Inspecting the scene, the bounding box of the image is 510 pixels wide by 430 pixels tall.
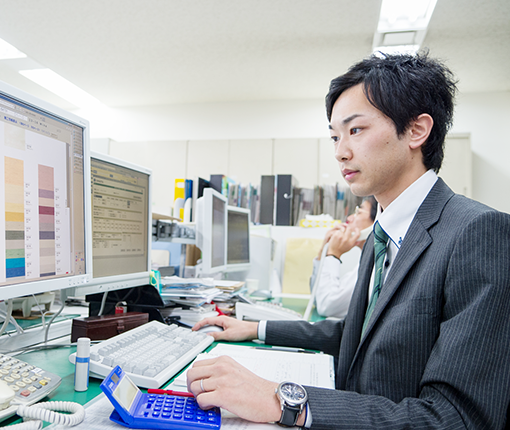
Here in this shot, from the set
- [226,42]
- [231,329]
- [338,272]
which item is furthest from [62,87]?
[231,329]

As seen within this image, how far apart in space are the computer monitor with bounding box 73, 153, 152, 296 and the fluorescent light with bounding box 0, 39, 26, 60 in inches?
159

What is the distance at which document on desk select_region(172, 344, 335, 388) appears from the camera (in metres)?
0.77

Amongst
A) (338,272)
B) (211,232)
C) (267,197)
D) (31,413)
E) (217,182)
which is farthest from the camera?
(267,197)

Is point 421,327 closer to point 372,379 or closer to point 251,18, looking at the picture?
point 372,379

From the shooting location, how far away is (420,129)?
2.89 feet

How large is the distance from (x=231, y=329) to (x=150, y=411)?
57 centimetres

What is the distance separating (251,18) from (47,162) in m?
3.18

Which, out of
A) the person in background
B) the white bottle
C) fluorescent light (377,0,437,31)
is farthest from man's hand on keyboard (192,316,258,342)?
fluorescent light (377,0,437,31)

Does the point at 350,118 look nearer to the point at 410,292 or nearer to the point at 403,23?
the point at 410,292

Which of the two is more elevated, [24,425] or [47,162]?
[47,162]

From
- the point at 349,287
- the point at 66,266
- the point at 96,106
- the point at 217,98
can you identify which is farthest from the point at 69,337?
the point at 96,106

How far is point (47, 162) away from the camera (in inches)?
28.5

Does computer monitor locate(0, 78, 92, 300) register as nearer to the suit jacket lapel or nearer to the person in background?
the suit jacket lapel

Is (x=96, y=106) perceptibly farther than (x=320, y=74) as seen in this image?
Yes
